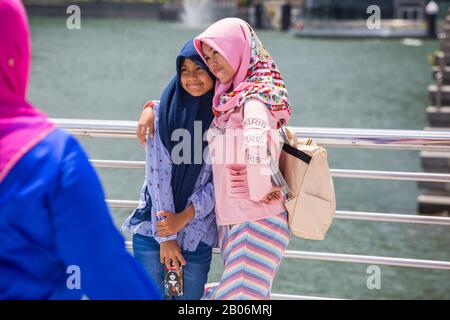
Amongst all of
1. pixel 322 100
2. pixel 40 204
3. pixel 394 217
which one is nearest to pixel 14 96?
pixel 40 204

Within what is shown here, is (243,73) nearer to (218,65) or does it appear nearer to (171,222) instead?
(218,65)

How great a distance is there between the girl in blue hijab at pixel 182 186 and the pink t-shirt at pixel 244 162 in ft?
0.33

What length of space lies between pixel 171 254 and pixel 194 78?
61cm

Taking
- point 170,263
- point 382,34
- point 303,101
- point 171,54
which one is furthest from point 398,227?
point 382,34

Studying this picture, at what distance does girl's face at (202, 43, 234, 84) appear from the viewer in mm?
2754

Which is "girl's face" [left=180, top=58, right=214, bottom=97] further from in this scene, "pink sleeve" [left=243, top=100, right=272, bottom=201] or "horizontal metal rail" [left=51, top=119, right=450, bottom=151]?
"horizontal metal rail" [left=51, top=119, right=450, bottom=151]

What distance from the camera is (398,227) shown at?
14.5 m

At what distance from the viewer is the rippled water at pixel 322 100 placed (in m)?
12.4

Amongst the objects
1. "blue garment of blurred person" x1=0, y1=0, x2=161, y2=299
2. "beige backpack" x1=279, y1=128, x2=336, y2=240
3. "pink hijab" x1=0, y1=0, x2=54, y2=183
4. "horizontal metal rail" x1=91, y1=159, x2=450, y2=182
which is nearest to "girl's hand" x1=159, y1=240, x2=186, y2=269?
"beige backpack" x1=279, y1=128, x2=336, y2=240

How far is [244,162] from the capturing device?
2.70 m

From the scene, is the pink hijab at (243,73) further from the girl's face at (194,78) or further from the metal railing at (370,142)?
the metal railing at (370,142)
